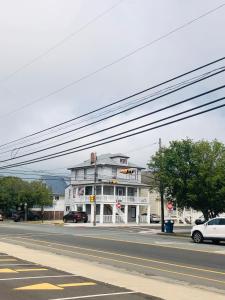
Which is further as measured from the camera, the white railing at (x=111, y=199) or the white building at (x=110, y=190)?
the white building at (x=110, y=190)

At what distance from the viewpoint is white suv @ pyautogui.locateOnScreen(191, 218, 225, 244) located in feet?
99.8

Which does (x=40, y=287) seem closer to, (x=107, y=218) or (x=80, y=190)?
(x=107, y=218)

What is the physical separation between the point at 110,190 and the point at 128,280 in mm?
62991

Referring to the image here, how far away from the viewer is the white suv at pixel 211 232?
1197 inches


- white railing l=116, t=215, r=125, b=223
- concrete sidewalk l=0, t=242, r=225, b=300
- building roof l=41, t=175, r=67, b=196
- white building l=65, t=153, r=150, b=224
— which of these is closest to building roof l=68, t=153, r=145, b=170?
white building l=65, t=153, r=150, b=224

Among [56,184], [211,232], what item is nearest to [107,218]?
[56,184]

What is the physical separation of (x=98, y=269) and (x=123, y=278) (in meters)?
2.12

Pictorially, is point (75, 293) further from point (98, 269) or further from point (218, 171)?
point (218, 171)

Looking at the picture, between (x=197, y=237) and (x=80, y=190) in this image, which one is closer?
(x=197, y=237)

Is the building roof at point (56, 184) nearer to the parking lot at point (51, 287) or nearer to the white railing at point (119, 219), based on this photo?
the white railing at point (119, 219)

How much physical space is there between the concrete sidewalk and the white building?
5441cm

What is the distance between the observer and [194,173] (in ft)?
141

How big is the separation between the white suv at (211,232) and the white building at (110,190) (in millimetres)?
40410

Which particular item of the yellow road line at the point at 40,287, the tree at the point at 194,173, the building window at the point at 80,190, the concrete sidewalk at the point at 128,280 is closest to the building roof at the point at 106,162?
the building window at the point at 80,190
